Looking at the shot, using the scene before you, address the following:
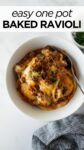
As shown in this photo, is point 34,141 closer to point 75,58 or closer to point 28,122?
point 28,122

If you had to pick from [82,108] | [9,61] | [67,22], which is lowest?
[82,108]

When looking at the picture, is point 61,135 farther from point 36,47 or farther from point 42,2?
point 42,2

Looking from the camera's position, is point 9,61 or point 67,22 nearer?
point 9,61

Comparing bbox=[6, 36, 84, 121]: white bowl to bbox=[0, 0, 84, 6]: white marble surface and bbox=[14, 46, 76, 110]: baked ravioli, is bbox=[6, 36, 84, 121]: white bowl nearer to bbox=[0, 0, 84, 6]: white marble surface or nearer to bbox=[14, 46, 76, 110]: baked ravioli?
bbox=[14, 46, 76, 110]: baked ravioli

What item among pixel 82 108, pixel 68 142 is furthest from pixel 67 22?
pixel 68 142

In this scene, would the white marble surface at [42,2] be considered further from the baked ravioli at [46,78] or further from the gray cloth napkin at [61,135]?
the gray cloth napkin at [61,135]

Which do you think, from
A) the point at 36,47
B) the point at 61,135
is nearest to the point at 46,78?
the point at 36,47

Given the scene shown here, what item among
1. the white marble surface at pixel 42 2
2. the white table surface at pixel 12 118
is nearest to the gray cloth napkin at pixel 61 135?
the white table surface at pixel 12 118
